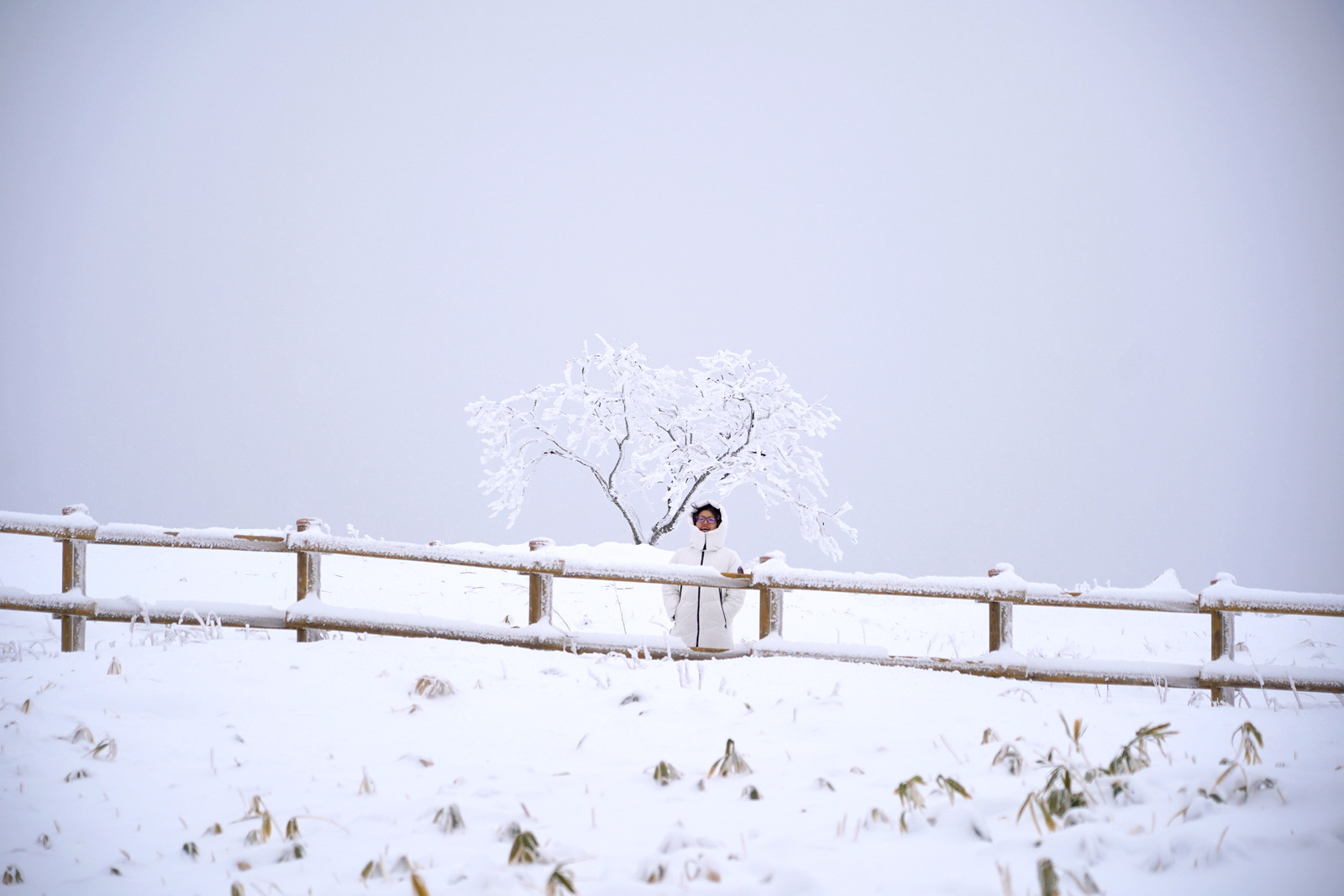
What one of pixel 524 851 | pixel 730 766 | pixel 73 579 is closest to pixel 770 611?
pixel 730 766

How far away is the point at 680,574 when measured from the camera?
639 cm

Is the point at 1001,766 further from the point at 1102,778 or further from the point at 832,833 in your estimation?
the point at 832,833

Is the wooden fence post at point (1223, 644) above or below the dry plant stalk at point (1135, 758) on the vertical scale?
below

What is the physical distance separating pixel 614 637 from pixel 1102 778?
162 inches

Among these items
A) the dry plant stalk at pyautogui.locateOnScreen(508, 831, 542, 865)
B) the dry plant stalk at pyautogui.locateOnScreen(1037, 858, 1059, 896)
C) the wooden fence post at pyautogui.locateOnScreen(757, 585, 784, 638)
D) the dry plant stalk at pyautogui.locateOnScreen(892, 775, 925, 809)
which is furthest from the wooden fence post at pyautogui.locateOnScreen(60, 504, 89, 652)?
the dry plant stalk at pyautogui.locateOnScreen(1037, 858, 1059, 896)

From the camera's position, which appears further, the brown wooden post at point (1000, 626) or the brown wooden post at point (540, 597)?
the brown wooden post at point (540, 597)

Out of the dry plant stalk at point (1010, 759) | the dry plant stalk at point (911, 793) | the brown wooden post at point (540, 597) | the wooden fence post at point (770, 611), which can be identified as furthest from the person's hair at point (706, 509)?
the dry plant stalk at point (911, 793)

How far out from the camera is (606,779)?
344 centimetres

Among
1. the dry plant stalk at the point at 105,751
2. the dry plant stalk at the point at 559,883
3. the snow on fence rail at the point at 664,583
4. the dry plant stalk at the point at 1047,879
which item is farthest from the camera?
the snow on fence rail at the point at 664,583

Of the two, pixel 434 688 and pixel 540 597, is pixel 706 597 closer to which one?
pixel 540 597

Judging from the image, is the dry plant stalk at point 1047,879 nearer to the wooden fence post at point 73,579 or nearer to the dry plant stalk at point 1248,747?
the dry plant stalk at point 1248,747

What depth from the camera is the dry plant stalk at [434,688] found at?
462 centimetres

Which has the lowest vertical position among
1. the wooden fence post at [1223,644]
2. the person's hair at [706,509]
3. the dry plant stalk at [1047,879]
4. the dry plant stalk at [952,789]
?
the wooden fence post at [1223,644]

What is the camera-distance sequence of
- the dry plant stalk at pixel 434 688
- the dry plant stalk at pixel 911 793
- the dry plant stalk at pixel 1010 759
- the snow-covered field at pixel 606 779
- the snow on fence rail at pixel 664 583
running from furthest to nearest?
1. the snow on fence rail at pixel 664 583
2. the dry plant stalk at pixel 434 688
3. the dry plant stalk at pixel 1010 759
4. the dry plant stalk at pixel 911 793
5. the snow-covered field at pixel 606 779
